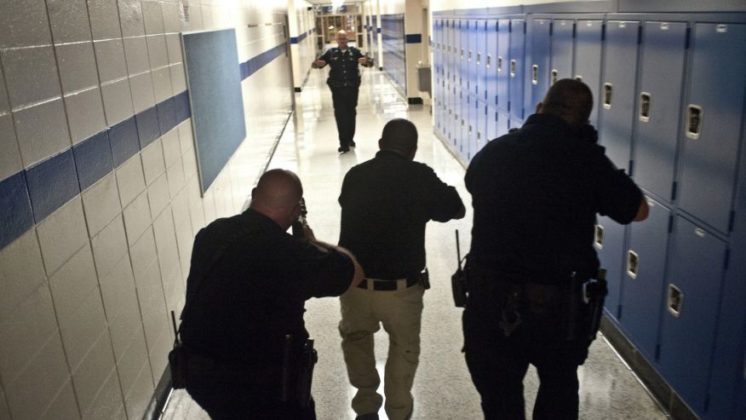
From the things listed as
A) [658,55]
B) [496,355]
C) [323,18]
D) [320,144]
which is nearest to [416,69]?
[320,144]

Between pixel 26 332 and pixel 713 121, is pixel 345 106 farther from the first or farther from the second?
pixel 26 332

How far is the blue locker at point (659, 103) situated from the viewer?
8.25ft

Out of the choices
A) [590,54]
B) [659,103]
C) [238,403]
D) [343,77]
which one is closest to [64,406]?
[238,403]

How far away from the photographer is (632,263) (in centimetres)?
303

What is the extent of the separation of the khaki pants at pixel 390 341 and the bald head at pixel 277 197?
68 cm

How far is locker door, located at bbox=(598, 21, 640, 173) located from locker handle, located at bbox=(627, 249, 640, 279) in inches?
16.7

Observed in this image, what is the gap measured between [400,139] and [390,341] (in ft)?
2.76

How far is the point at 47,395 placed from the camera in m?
1.80

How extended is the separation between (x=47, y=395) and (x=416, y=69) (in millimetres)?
11067

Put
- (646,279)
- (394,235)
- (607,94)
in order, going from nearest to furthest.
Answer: (394,235) < (646,279) < (607,94)

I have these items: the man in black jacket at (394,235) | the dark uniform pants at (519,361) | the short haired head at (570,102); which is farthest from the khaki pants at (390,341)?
the short haired head at (570,102)

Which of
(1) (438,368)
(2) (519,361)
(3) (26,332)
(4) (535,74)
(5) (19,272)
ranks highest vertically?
(4) (535,74)

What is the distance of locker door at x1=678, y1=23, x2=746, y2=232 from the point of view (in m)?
2.14

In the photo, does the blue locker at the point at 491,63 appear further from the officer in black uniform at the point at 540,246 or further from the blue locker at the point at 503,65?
the officer in black uniform at the point at 540,246
